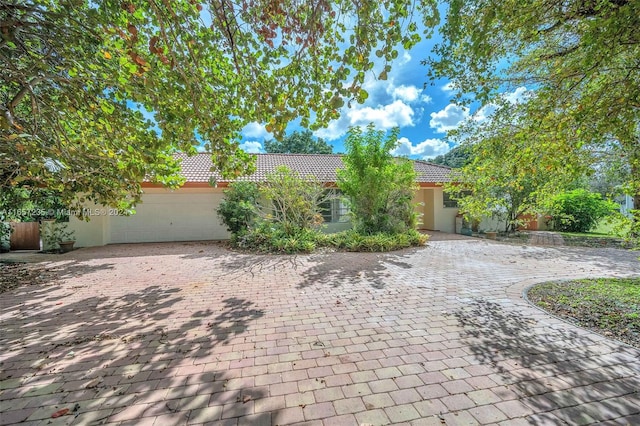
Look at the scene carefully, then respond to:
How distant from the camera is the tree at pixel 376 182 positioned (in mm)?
10438

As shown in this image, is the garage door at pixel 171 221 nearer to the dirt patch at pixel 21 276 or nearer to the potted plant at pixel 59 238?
the potted plant at pixel 59 238

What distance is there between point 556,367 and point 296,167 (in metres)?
14.5

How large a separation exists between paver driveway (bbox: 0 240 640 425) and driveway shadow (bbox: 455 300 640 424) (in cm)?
1

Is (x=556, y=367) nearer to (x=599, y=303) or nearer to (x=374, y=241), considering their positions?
(x=599, y=303)

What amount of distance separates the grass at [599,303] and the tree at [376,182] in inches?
233

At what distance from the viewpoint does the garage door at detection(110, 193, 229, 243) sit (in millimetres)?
12875

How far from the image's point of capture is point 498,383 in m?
2.58

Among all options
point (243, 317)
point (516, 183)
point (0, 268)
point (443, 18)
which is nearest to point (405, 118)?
point (516, 183)

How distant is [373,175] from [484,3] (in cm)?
679

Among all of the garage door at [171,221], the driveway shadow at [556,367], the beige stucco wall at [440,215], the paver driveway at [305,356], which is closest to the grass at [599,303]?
the paver driveway at [305,356]

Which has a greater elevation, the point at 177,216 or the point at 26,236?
the point at 177,216

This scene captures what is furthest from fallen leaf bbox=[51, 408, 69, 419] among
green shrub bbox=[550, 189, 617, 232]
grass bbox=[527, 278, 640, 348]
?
green shrub bbox=[550, 189, 617, 232]

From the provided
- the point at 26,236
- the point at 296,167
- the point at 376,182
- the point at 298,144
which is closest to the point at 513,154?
the point at 376,182

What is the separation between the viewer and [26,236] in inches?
426
